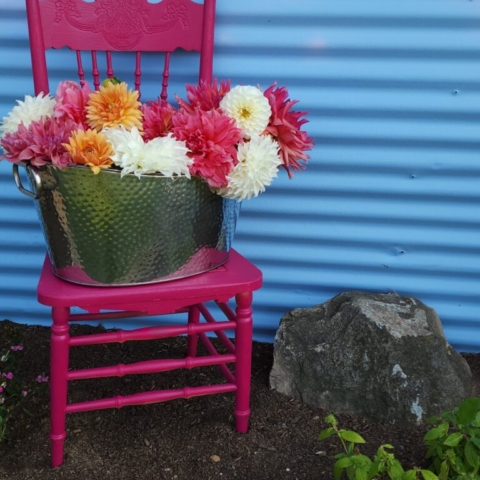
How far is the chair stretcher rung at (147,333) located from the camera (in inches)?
62.5

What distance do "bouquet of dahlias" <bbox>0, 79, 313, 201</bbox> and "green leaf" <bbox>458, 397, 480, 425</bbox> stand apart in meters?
0.75

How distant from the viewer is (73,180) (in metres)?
1.41

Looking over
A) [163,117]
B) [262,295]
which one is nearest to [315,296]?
[262,295]

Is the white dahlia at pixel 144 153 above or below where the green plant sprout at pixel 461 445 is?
above

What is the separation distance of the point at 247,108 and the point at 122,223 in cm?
44

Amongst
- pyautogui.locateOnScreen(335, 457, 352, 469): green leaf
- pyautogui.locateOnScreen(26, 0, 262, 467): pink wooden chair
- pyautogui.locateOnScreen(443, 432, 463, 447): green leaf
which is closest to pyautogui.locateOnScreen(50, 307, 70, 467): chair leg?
pyautogui.locateOnScreen(26, 0, 262, 467): pink wooden chair

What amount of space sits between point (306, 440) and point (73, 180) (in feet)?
3.58

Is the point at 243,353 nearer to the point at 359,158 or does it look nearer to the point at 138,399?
the point at 138,399

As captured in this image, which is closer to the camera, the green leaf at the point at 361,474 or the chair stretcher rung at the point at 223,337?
the green leaf at the point at 361,474

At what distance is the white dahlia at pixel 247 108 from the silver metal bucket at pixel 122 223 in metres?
0.19

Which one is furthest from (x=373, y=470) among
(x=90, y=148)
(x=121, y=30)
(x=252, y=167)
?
(x=121, y=30)

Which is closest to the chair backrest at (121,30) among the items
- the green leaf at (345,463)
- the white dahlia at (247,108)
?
the white dahlia at (247,108)

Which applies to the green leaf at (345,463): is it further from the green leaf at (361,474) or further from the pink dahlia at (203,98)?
the pink dahlia at (203,98)

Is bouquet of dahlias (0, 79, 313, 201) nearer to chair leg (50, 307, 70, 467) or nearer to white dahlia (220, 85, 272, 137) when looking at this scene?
white dahlia (220, 85, 272, 137)
